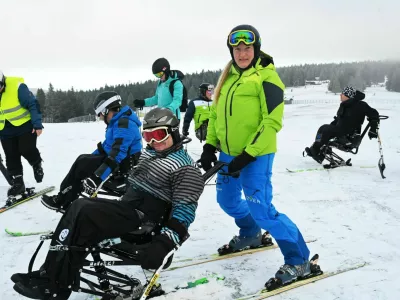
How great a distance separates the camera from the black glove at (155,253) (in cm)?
257

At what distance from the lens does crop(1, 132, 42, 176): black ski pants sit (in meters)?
6.17

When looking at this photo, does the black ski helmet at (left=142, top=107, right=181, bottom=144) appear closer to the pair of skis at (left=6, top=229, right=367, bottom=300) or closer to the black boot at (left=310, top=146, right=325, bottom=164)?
the pair of skis at (left=6, top=229, right=367, bottom=300)

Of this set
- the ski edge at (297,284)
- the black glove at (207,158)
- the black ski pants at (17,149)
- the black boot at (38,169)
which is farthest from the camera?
the black boot at (38,169)

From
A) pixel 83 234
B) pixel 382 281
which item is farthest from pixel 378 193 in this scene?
pixel 83 234

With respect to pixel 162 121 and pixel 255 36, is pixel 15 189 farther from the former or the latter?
pixel 255 36

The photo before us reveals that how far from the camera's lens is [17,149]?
6.30 meters

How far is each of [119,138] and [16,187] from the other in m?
2.63

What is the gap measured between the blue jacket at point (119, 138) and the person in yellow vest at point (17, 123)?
1830 millimetres

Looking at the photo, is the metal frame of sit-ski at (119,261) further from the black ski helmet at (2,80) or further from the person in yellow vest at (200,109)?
the person in yellow vest at (200,109)

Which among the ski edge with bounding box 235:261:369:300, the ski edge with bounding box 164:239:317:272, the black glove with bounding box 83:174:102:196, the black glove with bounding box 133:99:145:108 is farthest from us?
the black glove with bounding box 133:99:145:108

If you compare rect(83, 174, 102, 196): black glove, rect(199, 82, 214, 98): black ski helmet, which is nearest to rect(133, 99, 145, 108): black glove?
rect(199, 82, 214, 98): black ski helmet

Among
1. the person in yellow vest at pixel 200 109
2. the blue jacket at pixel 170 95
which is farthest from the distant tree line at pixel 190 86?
the blue jacket at pixel 170 95

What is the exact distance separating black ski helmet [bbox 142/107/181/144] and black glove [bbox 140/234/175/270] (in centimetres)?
91

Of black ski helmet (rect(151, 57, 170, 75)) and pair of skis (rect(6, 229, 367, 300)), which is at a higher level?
black ski helmet (rect(151, 57, 170, 75))
